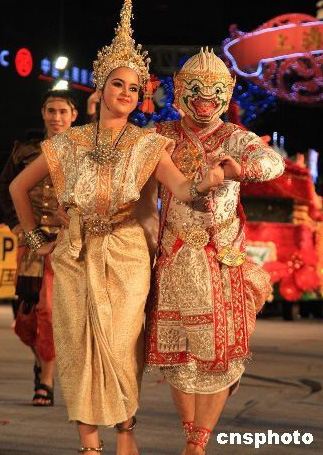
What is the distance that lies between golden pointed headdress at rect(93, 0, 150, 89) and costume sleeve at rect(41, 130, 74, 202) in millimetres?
312

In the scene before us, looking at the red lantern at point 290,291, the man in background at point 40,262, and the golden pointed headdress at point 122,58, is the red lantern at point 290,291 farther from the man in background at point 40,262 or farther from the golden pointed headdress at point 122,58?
the golden pointed headdress at point 122,58

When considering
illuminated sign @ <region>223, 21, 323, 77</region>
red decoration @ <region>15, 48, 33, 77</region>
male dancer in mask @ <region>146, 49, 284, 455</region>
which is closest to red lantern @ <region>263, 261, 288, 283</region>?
illuminated sign @ <region>223, 21, 323, 77</region>

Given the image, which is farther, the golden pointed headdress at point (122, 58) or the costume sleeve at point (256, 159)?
the golden pointed headdress at point (122, 58)

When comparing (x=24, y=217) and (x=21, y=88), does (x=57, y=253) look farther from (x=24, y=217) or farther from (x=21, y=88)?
(x=21, y=88)

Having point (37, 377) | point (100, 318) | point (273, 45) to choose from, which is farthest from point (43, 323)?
point (273, 45)

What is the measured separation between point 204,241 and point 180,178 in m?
0.43

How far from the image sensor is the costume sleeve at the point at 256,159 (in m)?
5.96

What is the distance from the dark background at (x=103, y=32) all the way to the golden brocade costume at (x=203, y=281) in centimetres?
2667

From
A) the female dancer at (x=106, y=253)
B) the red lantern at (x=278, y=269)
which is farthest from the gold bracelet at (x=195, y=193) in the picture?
the red lantern at (x=278, y=269)

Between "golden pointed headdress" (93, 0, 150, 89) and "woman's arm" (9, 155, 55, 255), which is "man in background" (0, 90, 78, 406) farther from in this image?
"golden pointed headdress" (93, 0, 150, 89)

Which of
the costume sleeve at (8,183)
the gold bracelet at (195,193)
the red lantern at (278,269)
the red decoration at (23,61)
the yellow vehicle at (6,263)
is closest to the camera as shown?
the gold bracelet at (195,193)

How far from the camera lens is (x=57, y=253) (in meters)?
6.02

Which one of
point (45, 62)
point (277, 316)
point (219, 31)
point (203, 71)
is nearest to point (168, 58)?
point (45, 62)

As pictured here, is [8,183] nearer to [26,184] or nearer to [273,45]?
[26,184]
